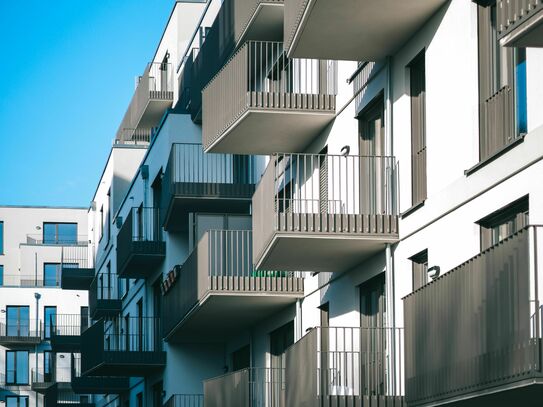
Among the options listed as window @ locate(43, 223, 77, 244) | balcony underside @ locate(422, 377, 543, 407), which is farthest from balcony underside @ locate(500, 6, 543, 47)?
window @ locate(43, 223, 77, 244)

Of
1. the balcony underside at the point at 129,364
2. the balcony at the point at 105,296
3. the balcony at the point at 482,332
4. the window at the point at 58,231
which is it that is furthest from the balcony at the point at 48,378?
the balcony at the point at 482,332

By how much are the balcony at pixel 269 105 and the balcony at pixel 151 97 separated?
14.7 meters

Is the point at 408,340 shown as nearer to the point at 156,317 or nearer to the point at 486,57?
the point at 486,57

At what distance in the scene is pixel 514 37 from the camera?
414 inches

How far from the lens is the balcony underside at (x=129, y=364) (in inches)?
1330

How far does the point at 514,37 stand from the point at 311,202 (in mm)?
13093

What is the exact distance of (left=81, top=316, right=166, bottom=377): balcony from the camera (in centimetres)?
3409

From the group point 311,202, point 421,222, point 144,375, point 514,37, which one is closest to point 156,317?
point 144,375

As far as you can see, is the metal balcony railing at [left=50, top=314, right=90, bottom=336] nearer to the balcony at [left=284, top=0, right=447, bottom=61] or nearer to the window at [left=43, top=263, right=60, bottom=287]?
the window at [left=43, top=263, right=60, bottom=287]

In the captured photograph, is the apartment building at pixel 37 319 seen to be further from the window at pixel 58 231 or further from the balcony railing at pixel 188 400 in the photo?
the balcony railing at pixel 188 400

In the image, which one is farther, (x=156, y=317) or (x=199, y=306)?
(x=156, y=317)

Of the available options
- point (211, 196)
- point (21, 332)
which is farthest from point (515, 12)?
point (21, 332)

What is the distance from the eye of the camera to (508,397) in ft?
41.5

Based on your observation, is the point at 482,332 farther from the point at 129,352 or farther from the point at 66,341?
the point at 66,341
